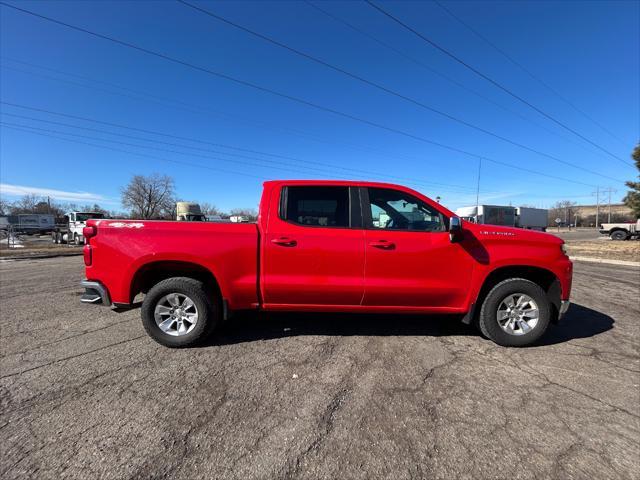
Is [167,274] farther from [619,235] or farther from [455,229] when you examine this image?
[619,235]

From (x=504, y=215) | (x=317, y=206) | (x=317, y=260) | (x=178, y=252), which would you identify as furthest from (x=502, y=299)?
(x=504, y=215)

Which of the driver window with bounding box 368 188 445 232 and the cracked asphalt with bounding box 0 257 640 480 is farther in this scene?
the driver window with bounding box 368 188 445 232

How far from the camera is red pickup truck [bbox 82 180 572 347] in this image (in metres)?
3.76

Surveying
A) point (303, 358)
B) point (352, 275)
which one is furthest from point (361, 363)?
point (352, 275)

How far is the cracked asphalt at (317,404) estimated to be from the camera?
2.06 meters

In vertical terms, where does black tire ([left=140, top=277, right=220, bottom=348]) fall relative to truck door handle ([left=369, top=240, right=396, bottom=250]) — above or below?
below

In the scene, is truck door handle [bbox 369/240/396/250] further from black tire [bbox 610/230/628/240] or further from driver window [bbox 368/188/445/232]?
black tire [bbox 610/230/628/240]

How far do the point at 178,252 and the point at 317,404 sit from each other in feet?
7.40

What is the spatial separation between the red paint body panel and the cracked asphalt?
1.94ft

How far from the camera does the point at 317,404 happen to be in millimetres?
2680

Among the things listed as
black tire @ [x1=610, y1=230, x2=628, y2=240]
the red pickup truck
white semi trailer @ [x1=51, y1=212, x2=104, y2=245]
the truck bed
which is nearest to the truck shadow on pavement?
the red pickup truck

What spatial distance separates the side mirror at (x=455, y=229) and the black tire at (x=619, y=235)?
37117 millimetres

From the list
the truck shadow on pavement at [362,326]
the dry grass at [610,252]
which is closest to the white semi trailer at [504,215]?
the dry grass at [610,252]

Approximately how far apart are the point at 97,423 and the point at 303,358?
6.04 feet
